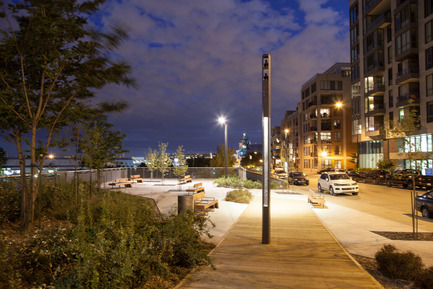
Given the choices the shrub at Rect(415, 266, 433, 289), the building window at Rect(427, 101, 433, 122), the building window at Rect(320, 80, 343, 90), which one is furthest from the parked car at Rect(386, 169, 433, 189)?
the building window at Rect(320, 80, 343, 90)

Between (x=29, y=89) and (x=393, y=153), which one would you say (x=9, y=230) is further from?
(x=393, y=153)

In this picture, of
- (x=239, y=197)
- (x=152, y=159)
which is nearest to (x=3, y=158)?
(x=152, y=159)

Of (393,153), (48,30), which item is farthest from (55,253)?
(393,153)

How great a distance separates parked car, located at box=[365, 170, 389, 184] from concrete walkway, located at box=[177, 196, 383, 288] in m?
27.3

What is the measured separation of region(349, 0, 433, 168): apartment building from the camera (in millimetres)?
37688

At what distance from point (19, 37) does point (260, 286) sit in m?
7.89

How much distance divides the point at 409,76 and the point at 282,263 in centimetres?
4112

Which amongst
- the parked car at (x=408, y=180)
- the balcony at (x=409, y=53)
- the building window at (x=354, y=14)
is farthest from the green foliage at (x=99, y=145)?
the building window at (x=354, y=14)

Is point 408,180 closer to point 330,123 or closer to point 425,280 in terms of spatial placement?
point 425,280

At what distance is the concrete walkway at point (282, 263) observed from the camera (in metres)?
5.25

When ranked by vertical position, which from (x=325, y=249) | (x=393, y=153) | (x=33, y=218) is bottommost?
(x=325, y=249)

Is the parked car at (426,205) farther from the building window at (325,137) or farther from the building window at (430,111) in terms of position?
the building window at (325,137)

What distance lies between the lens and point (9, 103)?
7918 mm

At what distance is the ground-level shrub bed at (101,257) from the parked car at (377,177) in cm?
3168
